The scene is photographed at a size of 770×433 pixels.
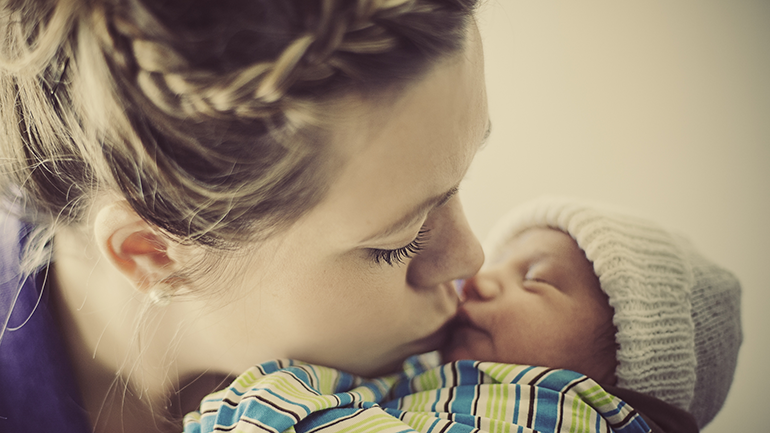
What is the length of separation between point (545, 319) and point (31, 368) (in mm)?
854

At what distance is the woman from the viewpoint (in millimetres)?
446

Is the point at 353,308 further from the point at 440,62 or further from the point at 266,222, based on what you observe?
the point at 440,62

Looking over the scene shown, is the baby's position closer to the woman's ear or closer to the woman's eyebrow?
the woman's eyebrow

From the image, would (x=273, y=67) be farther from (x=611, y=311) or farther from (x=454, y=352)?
(x=611, y=311)

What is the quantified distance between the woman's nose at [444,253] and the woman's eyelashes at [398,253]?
7cm

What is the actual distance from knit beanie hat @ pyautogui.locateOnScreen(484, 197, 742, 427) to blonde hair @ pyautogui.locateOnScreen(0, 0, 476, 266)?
566 millimetres

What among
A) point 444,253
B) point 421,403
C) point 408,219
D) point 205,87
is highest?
point 205,87

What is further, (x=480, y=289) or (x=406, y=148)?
(x=480, y=289)

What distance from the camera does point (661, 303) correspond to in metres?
0.89

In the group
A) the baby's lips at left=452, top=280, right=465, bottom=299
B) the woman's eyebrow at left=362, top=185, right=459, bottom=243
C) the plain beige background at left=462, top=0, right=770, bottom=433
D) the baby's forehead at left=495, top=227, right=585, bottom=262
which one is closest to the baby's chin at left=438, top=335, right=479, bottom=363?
the baby's lips at left=452, top=280, right=465, bottom=299

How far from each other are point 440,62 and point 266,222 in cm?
27

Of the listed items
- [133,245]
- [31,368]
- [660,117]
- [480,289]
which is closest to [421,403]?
[480,289]

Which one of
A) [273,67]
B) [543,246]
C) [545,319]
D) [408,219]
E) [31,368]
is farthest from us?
[543,246]

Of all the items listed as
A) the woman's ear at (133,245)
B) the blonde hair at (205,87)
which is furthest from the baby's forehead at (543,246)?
the woman's ear at (133,245)
